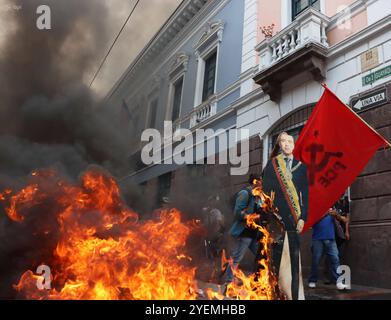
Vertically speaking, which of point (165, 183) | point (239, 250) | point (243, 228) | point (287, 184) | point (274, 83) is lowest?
point (239, 250)

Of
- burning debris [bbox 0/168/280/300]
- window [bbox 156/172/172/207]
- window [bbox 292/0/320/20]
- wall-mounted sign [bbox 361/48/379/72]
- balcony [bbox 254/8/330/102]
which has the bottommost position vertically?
burning debris [bbox 0/168/280/300]

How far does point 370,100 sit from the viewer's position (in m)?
6.25

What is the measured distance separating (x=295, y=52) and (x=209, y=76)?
578cm

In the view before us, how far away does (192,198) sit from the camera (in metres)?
9.70

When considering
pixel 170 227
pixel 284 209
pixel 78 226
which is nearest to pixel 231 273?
pixel 170 227

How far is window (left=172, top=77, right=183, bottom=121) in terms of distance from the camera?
14820 mm

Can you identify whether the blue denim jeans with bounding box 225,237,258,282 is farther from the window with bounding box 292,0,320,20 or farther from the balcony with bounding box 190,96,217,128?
the balcony with bounding box 190,96,217,128

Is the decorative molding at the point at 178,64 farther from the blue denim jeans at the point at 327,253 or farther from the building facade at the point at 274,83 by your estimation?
the blue denim jeans at the point at 327,253

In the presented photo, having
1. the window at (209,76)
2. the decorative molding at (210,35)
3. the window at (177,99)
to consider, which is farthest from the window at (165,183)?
the decorative molding at (210,35)

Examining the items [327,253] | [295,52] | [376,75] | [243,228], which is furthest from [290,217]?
[295,52]

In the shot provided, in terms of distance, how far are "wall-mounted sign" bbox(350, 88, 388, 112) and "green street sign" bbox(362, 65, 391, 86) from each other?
0.26 meters

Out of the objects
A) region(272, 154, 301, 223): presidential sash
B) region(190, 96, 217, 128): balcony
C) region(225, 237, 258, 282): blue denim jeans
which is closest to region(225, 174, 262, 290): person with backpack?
region(225, 237, 258, 282): blue denim jeans

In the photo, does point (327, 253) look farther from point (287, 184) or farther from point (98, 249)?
point (98, 249)

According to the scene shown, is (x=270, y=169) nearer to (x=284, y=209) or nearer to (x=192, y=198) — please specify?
(x=284, y=209)
